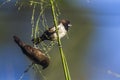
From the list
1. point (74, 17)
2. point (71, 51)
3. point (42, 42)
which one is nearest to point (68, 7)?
point (74, 17)

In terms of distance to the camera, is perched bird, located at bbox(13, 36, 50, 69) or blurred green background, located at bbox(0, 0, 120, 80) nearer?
perched bird, located at bbox(13, 36, 50, 69)

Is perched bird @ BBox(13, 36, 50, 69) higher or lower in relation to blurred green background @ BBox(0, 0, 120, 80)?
higher

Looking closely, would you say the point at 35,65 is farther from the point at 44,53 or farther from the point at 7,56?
the point at 7,56

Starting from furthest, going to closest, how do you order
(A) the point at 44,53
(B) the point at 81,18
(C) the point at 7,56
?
1. (B) the point at 81,18
2. (C) the point at 7,56
3. (A) the point at 44,53

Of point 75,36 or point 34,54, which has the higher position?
point 34,54

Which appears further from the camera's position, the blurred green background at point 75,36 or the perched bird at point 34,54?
→ the blurred green background at point 75,36

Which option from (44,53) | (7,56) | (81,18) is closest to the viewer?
(44,53)

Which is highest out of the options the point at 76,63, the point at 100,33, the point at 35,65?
the point at 35,65

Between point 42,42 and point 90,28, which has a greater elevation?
point 42,42

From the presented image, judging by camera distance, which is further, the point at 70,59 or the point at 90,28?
the point at 90,28

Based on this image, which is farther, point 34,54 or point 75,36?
point 75,36

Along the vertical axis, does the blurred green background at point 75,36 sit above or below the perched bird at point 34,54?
below
